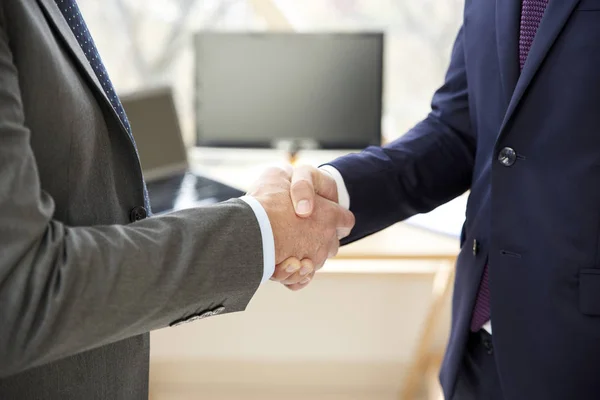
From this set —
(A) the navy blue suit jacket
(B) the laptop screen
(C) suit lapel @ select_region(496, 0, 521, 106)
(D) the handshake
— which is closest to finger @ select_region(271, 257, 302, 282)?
(D) the handshake

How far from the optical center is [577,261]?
1228 mm

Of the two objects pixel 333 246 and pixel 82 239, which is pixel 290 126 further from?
pixel 82 239

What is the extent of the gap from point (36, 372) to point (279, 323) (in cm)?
183

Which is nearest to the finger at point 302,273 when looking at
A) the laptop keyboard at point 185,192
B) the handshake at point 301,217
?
the handshake at point 301,217

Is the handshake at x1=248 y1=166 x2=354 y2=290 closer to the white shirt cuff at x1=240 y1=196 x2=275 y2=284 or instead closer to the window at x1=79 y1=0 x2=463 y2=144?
the white shirt cuff at x1=240 y1=196 x2=275 y2=284

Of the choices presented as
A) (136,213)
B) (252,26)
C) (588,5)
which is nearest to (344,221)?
(136,213)

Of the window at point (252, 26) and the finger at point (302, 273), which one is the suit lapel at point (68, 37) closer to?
the finger at point (302, 273)

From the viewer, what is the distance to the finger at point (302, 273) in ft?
4.60

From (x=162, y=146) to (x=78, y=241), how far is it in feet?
4.97

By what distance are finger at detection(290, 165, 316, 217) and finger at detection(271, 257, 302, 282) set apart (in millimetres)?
94

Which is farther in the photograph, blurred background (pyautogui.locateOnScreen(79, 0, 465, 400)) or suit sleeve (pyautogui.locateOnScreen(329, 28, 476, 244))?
blurred background (pyautogui.locateOnScreen(79, 0, 465, 400))

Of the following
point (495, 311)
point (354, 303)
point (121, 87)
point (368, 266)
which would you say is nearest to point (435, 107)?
point (495, 311)

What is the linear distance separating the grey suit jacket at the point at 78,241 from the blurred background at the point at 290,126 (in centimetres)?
122

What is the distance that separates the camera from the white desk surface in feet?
6.70
